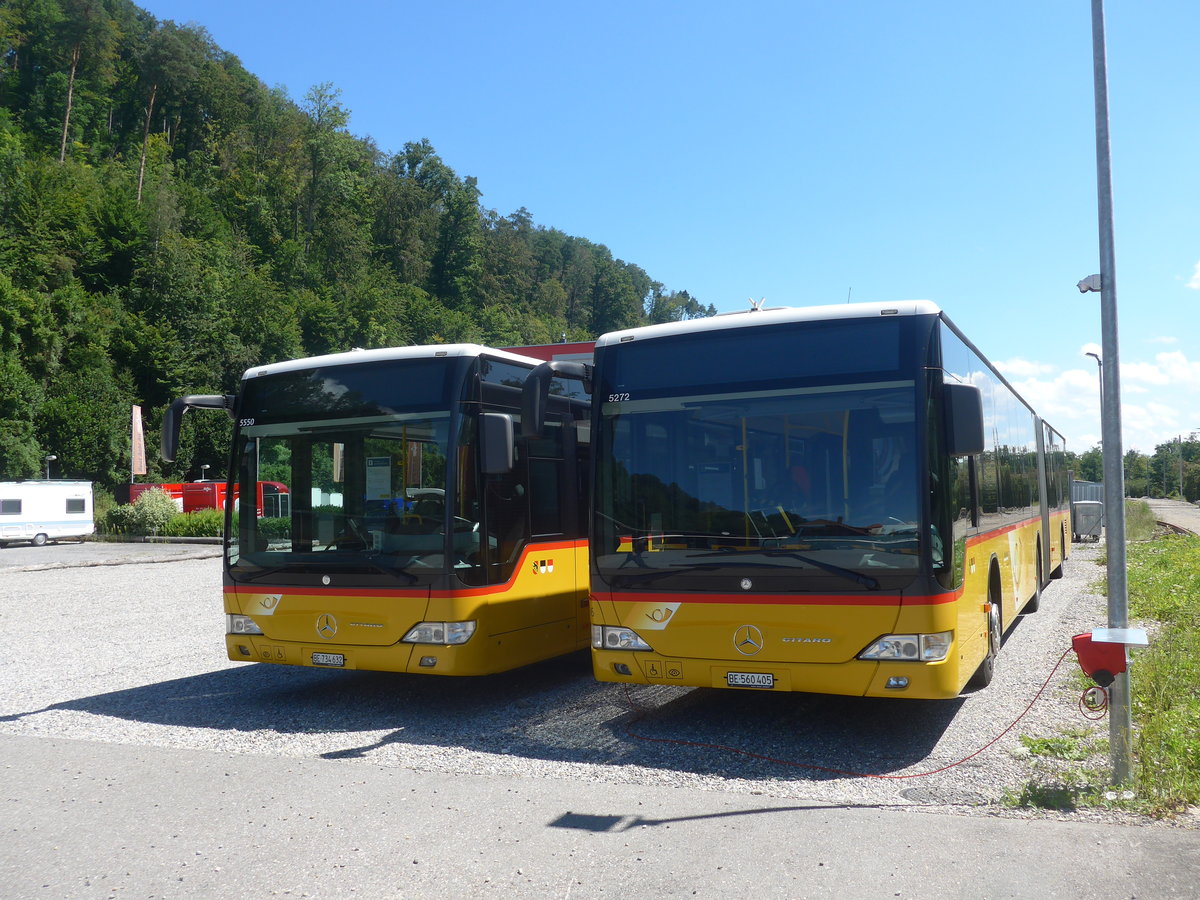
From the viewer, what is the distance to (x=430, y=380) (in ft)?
27.7

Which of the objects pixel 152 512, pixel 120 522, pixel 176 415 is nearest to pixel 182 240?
pixel 120 522

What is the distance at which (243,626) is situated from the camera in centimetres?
895

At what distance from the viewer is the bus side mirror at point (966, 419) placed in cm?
682

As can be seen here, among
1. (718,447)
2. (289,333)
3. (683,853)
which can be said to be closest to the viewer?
(683,853)

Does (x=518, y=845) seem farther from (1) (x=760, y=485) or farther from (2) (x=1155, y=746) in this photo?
(2) (x=1155, y=746)

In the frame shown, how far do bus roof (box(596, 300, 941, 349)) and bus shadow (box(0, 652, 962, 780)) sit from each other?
293 cm

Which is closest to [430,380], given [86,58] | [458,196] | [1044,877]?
[1044,877]

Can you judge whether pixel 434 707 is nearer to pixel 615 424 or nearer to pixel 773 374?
pixel 615 424

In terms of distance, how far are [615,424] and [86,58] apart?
93.0 m

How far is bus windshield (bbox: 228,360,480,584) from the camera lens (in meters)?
8.22

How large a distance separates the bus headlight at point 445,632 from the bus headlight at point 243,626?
1.63 metres

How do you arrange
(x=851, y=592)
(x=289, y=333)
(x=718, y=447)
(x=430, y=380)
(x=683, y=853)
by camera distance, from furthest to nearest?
(x=289, y=333), (x=430, y=380), (x=718, y=447), (x=851, y=592), (x=683, y=853)

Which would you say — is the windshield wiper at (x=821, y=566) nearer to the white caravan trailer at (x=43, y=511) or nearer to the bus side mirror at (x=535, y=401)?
the bus side mirror at (x=535, y=401)

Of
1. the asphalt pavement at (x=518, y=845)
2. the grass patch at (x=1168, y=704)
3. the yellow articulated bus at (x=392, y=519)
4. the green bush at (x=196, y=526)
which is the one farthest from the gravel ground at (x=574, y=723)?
the green bush at (x=196, y=526)
